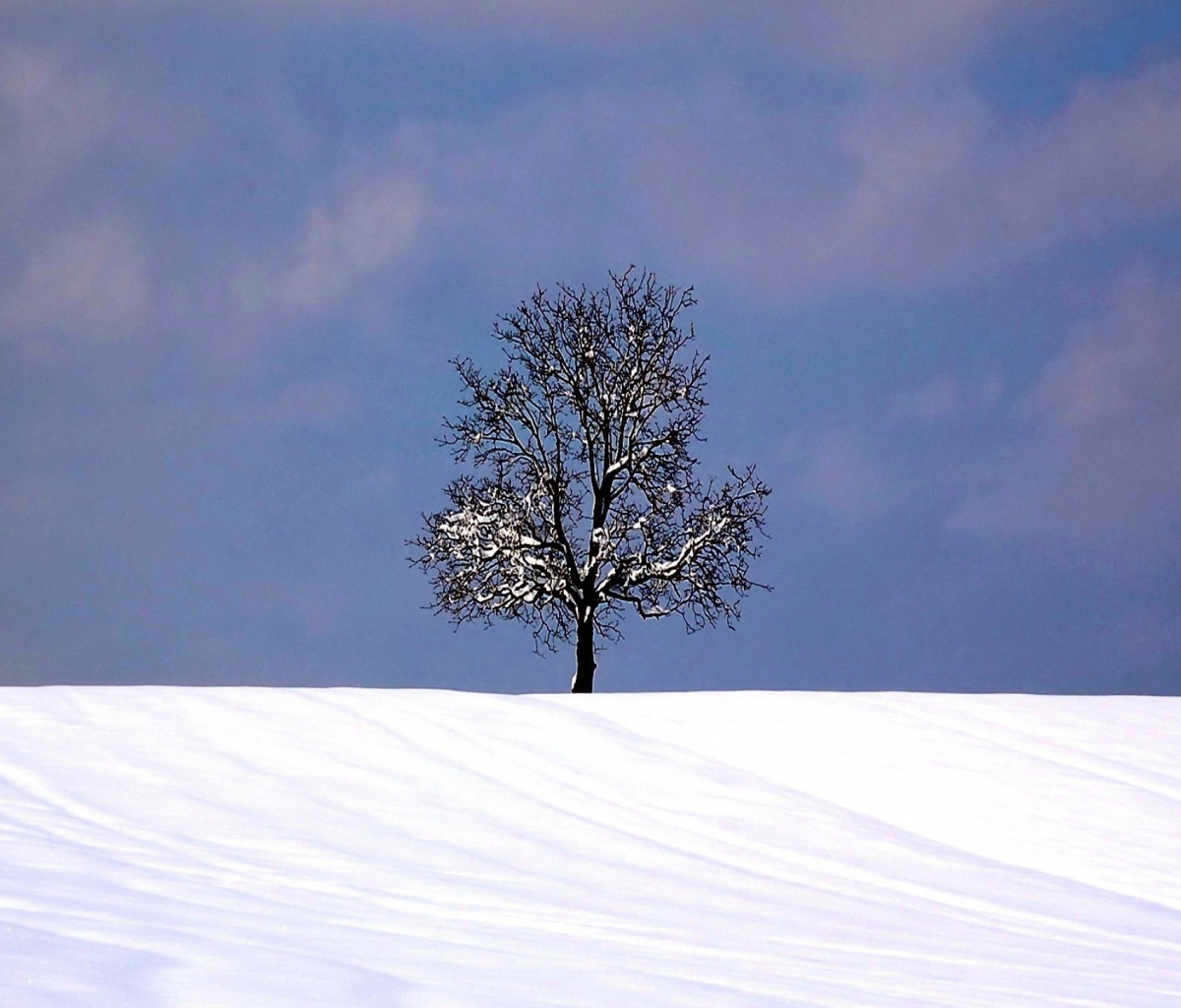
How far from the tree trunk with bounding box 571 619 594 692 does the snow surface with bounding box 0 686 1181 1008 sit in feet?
27.5

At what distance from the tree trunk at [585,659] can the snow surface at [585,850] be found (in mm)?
8392

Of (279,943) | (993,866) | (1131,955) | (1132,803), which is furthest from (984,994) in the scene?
(1132,803)

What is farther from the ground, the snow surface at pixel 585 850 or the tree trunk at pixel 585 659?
the tree trunk at pixel 585 659

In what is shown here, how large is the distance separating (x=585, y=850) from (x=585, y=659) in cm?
1097

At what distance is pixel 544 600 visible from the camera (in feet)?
50.1

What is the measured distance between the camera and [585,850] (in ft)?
12.9

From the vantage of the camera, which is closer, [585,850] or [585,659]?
[585,850]

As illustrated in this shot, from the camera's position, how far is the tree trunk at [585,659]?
48.4 feet

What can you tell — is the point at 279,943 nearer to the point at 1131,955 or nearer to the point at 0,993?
the point at 0,993

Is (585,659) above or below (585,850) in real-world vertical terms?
above

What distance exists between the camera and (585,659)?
14867 mm

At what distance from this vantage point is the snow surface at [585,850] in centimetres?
248

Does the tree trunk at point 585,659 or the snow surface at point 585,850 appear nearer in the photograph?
the snow surface at point 585,850

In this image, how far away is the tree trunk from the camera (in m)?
14.8
